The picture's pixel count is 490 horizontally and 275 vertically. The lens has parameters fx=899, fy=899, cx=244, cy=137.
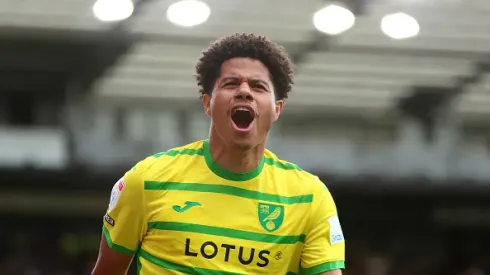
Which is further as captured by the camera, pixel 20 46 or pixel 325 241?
pixel 20 46

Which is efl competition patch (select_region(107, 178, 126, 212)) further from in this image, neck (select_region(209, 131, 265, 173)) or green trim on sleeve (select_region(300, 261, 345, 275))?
green trim on sleeve (select_region(300, 261, 345, 275))

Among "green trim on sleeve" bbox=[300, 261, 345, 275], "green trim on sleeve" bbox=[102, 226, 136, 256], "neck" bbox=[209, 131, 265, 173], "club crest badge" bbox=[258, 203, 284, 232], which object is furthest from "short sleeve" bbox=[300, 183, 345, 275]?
"green trim on sleeve" bbox=[102, 226, 136, 256]

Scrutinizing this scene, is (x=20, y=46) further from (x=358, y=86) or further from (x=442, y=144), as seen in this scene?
(x=442, y=144)

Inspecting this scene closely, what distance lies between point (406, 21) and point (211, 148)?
11.0m

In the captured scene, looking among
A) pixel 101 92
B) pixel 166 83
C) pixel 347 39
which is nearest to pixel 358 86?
pixel 347 39

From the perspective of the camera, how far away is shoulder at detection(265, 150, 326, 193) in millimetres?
3104

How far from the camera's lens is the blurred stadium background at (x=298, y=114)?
13.5 meters

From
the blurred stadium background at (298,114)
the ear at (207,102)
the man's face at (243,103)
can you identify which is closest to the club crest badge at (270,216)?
the man's face at (243,103)

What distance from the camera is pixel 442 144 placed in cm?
1647

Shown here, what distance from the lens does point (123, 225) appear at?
297cm

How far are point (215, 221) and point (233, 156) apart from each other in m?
0.23

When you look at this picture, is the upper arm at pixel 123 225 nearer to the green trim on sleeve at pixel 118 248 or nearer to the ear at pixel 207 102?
the green trim on sleeve at pixel 118 248

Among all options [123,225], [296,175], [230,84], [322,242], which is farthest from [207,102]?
[322,242]

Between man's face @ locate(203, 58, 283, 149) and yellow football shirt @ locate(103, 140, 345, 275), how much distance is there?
0.15 metres
